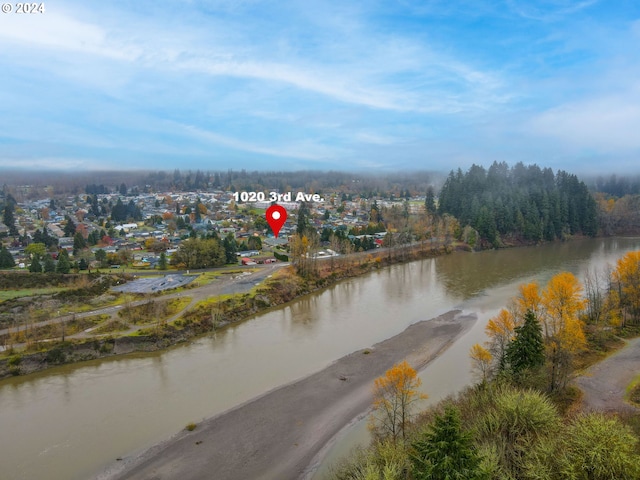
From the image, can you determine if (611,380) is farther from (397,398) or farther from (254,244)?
(254,244)

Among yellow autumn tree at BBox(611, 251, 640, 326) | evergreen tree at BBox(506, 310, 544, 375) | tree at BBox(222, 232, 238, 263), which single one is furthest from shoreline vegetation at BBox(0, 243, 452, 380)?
yellow autumn tree at BBox(611, 251, 640, 326)

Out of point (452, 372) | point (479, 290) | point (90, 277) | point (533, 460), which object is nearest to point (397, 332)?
point (452, 372)

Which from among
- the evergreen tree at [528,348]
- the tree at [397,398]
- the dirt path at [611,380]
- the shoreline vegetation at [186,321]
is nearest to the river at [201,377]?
the shoreline vegetation at [186,321]

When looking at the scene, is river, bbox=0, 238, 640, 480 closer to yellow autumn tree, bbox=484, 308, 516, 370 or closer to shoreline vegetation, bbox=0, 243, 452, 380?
shoreline vegetation, bbox=0, 243, 452, 380

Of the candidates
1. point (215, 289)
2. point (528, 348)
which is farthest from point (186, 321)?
point (528, 348)

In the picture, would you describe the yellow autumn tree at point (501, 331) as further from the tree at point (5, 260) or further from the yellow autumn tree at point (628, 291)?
the tree at point (5, 260)

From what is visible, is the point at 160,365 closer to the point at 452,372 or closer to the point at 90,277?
the point at 452,372
